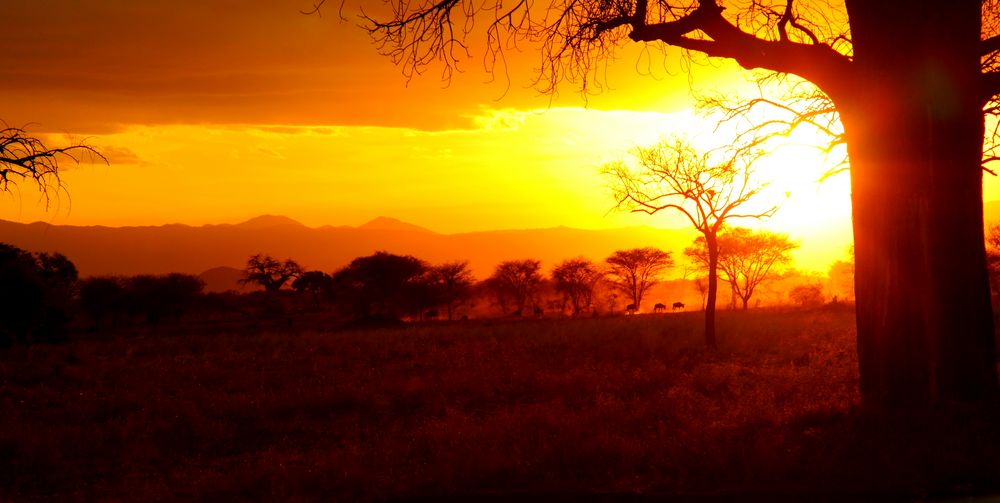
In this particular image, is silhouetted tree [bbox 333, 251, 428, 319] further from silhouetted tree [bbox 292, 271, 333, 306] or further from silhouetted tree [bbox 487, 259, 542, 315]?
silhouetted tree [bbox 487, 259, 542, 315]

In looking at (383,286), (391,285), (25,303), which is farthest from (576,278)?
(25,303)

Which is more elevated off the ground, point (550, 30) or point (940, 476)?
point (550, 30)

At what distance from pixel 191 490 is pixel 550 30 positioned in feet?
17.8

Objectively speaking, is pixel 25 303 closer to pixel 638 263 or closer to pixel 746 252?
pixel 638 263

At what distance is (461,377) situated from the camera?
12.5 metres

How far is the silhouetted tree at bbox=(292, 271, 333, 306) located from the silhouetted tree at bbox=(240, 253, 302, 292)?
144 inches

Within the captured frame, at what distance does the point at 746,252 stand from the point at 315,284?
4064 cm

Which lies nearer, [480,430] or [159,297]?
[480,430]

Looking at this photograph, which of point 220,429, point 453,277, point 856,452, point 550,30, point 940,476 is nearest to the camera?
point 940,476

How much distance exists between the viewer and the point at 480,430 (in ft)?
23.7

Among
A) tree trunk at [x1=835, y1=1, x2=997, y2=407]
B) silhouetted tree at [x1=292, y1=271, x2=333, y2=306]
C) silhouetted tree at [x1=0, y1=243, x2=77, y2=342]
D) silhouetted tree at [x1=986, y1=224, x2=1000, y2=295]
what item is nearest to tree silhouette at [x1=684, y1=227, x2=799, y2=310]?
silhouetted tree at [x1=986, y1=224, x2=1000, y2=295]

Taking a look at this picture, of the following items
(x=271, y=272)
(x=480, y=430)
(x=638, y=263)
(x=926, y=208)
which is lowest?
(x=480, y=430)

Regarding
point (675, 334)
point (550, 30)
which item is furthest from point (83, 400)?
point (675, 334)

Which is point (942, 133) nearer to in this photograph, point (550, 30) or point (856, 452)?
point (856, 452)
